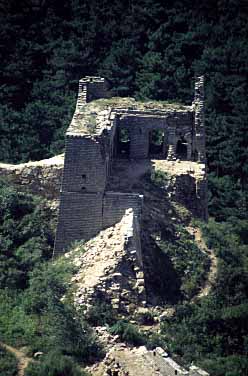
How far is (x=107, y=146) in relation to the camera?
40156 mm

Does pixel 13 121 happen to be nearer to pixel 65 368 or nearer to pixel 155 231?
pixel 155 231

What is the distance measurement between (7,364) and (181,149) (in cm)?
1030

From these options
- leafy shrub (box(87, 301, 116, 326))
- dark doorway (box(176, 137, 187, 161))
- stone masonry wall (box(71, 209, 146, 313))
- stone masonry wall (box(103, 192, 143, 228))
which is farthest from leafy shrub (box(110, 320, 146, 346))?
dark doorway (box(176, 137, 187, 161))

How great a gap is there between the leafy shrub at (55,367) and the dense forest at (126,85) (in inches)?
125

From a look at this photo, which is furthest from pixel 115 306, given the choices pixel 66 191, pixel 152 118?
pixel 152 118

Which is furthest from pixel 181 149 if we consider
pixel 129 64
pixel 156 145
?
pixel 129 64

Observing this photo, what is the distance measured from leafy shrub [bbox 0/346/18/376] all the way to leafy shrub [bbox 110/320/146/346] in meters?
2.44

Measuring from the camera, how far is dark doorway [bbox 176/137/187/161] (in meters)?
42.5

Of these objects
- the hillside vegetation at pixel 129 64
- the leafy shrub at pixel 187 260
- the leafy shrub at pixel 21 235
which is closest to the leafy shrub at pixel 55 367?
the leafy shrub at pixel 21 235

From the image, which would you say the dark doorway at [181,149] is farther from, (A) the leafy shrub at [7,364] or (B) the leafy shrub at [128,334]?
(A) the leafy shrub at [7,364]

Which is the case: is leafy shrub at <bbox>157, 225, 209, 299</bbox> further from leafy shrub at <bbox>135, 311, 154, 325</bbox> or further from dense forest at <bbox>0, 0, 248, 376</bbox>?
leafy shrub at <bbox>135, 311, 154, 325</bbox>

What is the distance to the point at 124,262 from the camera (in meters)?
37.6

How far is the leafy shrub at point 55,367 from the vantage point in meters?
34.3

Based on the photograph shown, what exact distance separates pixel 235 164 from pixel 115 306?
16.9 m
